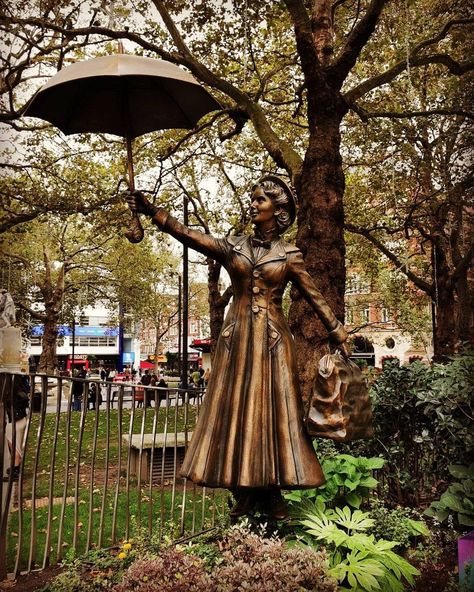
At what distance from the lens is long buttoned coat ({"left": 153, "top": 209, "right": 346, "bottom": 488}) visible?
347 centimetres

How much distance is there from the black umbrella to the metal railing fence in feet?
6.51

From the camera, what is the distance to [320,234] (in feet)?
27.0

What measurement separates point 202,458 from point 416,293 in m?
23.0

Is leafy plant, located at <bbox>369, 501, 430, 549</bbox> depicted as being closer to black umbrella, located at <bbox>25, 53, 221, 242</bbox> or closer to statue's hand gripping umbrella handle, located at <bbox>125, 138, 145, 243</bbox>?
statue's hand gripping umbrella handle, located at <bbox>125, 138, 145, 243</bbox>

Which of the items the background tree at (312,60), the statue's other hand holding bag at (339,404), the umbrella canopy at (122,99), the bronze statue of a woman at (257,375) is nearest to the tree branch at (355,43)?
the background tree at (312,60)

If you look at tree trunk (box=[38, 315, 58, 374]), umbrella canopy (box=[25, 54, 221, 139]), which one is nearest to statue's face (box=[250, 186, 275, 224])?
umbrella canopy (box=[25, 54, 221, 139])

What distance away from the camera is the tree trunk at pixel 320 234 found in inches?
317

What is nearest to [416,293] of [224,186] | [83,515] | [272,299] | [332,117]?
[224,186]

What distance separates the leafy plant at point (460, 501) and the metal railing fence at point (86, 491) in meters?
2.19

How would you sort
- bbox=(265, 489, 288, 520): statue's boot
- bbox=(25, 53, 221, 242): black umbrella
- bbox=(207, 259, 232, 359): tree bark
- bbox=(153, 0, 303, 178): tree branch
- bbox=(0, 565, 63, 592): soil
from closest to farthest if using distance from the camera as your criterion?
bbox=(25, 53, 221, 242): black umbrella
bbox=(265, 489, 288, 520): statue's boot
bbox=(0, 565, 63, 592): soil
bbox=(153, 0, 303, 178): tree branch
bbox=(207, 259, 232, 359): tree bark

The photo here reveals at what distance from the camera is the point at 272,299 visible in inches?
150

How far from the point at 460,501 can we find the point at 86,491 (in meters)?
6.45

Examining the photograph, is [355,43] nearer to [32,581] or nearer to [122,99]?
[122,99]

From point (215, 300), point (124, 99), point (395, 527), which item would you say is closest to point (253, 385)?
point (395, 527)
